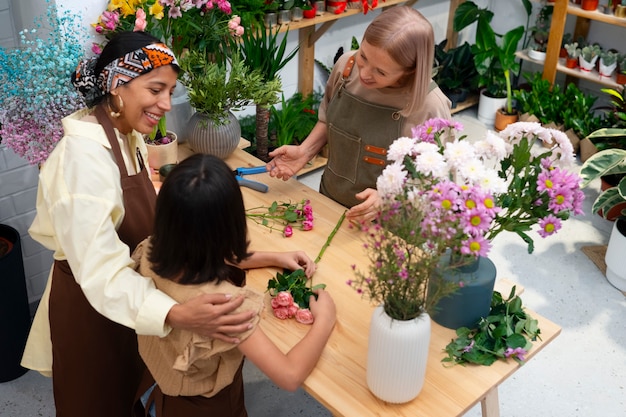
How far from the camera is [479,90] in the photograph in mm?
5309

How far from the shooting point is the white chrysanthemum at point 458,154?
1.61 metres

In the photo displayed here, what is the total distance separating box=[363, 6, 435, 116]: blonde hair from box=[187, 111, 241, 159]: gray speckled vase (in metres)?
0.69

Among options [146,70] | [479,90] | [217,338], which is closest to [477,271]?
[217,338]

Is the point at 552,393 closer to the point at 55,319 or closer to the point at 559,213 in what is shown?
the point at 559,213

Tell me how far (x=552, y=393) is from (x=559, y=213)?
1.58 metres

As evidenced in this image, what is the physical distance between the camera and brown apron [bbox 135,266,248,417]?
1.85 metres

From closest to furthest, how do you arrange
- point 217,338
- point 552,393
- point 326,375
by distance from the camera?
point 217,338, point 326,375, point 552,393

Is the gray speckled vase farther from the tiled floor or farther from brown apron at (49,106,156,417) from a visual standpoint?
the tiled floor

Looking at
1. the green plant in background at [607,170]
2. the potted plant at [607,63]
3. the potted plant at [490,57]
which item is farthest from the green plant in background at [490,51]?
the green plant in background at [607,170]

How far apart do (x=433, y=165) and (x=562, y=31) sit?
356cm

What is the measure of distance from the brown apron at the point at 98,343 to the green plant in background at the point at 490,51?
339cm

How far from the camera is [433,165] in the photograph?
1.61 metres

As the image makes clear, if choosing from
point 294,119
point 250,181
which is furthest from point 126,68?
point 294,119

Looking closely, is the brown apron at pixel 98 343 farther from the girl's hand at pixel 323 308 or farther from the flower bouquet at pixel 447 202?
the flower bouquet at pixel 447 202
